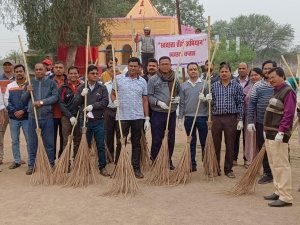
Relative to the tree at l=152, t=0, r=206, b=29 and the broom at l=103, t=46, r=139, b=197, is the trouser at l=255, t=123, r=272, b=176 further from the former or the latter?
the tree at l=152, t=0, r=206, b=29

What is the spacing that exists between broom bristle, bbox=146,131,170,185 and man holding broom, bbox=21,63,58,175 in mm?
1588

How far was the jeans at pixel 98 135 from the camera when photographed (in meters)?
6.56

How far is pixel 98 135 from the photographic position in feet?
21.7

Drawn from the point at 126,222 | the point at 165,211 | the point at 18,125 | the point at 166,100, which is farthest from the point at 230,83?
the point at 18,125

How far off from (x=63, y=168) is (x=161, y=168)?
1341 mm

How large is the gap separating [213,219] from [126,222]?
2.87 ft

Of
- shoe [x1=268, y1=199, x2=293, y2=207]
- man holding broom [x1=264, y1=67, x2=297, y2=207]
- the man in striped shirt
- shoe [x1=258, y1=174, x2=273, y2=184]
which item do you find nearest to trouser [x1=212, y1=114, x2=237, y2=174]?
the man in striped shirt

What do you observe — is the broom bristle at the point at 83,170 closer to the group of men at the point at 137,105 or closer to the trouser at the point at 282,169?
the group of men at the point at 137,105

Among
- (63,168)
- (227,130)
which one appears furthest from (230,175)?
(63,168)

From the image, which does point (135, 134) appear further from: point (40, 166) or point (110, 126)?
point (40, 166)

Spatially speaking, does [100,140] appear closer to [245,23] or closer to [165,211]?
[165,211]

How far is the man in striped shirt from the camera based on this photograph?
242 inches

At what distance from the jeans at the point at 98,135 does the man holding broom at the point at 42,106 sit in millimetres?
599

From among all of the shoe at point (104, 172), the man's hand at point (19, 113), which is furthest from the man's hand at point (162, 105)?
the man's hand at point (19, 113)
